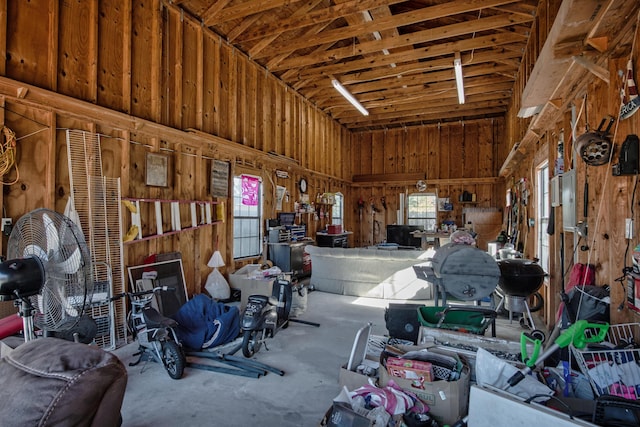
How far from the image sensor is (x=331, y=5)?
17.0 ft

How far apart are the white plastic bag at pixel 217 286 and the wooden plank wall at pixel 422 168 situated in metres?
6.62

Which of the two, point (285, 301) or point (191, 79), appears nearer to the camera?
point (285, 301)

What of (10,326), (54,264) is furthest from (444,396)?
(10,326)

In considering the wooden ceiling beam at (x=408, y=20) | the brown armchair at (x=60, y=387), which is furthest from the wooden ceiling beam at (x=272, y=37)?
the brown armchair at (x=60, y=387)

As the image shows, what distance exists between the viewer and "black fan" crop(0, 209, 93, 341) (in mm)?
1843

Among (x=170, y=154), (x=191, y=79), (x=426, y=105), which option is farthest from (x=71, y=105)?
(x=426, y=105)

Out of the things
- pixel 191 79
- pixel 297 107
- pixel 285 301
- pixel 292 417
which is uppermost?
pixel 297 107

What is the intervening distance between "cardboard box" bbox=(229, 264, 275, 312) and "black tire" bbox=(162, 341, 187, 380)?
5.73 ft

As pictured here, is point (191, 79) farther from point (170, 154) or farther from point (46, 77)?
point (46, 77)

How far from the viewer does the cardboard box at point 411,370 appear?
2.13 meters

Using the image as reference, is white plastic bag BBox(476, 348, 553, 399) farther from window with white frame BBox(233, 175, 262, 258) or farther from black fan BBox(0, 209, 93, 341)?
window with white frame BBox(233, 175, 262, 258)

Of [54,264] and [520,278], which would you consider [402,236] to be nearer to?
[520,278]

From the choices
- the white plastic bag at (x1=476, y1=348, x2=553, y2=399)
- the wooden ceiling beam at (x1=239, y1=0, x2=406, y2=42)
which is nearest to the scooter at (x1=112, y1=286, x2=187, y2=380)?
the white plastic bag at (x1=476, y1=348, x2=553, y2=399)

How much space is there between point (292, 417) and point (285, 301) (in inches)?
71.5
